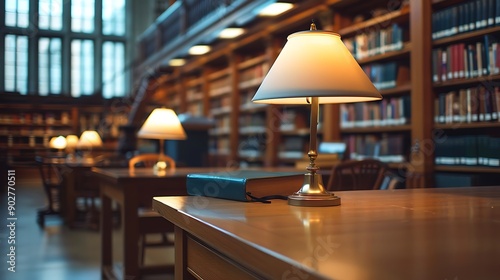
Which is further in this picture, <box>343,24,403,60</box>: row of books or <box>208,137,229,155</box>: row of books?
<box>208,137,229,155</box>: row of books

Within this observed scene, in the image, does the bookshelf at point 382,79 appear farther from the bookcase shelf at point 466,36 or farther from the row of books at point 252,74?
the row of books at point 252,74

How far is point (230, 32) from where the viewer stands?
660 centimetres

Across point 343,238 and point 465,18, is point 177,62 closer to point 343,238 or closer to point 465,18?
point 465,18

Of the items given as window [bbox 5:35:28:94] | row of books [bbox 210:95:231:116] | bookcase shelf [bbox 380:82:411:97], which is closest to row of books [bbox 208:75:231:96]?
row of books [bbox 210:95:231:116]

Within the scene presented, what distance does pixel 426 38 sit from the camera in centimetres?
395

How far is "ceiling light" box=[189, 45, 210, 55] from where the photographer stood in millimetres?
7678

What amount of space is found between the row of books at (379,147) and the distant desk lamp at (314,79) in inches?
126

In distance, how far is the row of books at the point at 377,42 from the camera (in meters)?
4.40

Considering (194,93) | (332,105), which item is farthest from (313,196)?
(194,93)

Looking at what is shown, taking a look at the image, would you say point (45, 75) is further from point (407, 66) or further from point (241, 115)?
point (241, 115)

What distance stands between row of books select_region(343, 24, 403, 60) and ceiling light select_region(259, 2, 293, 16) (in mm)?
703

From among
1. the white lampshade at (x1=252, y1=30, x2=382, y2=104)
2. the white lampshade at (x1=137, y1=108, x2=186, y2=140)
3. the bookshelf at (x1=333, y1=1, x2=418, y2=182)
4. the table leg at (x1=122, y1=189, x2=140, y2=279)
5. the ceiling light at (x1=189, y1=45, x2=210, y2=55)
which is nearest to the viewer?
the white lampshade at (x1=252, y1=30, x2=382, y2=104)

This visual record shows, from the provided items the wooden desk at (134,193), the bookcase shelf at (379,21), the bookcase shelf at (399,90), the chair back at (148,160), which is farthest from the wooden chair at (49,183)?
the bookcase shelf at (399,90)

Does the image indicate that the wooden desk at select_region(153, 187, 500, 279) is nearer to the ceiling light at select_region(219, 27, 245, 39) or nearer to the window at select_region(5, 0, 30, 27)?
the window at select_region(5, 0, 30, 27)
